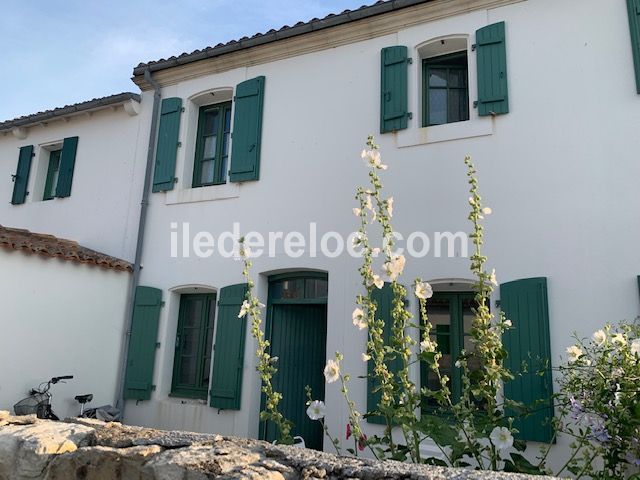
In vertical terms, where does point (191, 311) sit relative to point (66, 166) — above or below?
below

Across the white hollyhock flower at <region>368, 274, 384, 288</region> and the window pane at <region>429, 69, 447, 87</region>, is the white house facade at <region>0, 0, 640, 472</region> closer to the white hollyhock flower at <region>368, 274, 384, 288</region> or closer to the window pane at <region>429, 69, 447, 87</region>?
the window pane at <region>429, 69, 447, 87</region>

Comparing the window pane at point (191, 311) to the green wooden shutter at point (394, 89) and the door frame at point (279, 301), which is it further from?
the green wooden shutter at point (394, 89)

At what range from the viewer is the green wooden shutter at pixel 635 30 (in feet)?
16.2

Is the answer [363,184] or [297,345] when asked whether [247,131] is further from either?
[297,345]

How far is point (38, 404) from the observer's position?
576 centimetres

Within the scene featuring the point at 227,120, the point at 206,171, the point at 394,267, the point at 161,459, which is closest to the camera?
the point at 161,459

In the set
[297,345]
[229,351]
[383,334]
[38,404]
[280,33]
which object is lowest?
[38,404]

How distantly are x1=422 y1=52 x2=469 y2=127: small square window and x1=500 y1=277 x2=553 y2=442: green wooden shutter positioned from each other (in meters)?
2.21

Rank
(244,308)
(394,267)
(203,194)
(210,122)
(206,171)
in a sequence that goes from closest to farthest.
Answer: (394,267) < (244,308) < (203,194) < (206,171) < (210,122)

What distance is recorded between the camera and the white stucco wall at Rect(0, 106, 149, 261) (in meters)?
7.68

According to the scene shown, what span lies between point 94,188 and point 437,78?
5.51 metres

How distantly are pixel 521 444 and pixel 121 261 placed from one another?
5.85m

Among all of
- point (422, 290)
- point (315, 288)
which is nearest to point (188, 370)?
point (315, 288)

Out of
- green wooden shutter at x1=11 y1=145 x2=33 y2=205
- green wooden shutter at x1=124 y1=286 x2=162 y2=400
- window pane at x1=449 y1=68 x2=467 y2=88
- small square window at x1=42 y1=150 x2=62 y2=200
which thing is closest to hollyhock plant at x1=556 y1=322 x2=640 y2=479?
window pane at x1=449 y1=68 x2=467 y2=88
